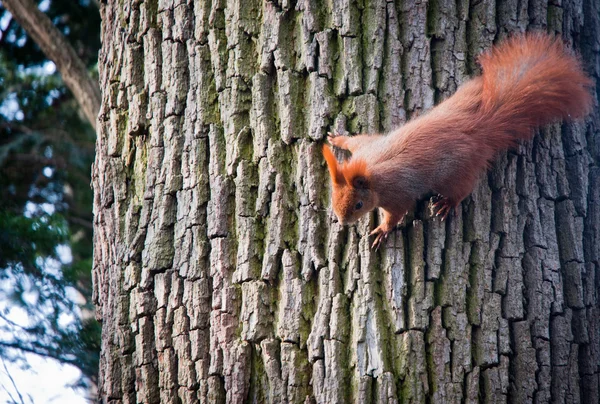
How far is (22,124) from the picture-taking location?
4.88m

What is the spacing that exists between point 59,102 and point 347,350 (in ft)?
12.3

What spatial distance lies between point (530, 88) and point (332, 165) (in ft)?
2.73

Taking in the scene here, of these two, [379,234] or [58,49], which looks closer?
[379,234]

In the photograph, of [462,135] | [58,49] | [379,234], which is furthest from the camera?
[58,49]

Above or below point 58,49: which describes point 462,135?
below

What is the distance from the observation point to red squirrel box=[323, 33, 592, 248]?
88.8 inches

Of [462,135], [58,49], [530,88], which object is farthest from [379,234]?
[58,49]

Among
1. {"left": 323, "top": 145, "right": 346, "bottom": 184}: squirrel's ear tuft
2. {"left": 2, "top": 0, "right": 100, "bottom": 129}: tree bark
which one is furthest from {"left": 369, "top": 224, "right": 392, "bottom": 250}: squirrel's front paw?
{"left": 2, "top": 0, "right": 100, "bottom": 129}: tree bark

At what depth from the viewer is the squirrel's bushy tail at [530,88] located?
2.31m

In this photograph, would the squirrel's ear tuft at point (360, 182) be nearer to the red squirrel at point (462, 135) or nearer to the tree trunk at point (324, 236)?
the red squirrel at point (462, 135)

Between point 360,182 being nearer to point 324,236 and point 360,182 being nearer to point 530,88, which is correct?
point 324,236

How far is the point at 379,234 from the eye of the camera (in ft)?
7.22

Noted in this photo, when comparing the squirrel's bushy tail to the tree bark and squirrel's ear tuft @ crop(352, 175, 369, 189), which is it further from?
the tree bark

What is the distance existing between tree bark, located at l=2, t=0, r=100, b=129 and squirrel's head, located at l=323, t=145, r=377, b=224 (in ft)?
6.52
